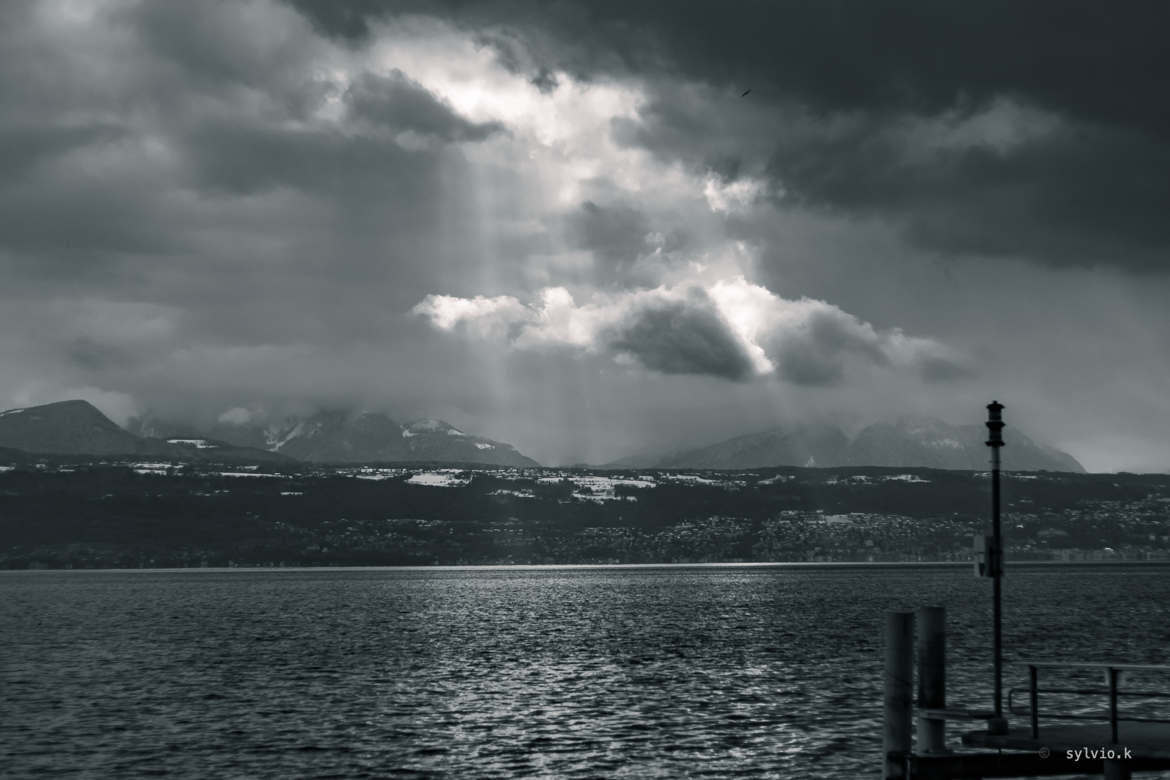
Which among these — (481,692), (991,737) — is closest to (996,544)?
(991,737)

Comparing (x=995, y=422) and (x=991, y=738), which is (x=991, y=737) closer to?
(x=991, y=738)

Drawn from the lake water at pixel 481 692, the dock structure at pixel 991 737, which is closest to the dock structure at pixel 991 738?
the dock structure at pixel 991 737

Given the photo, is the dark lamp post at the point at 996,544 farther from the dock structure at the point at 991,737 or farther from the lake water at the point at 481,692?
the lake water at the point at 481,692

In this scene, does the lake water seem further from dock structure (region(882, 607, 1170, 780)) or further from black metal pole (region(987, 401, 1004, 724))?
dock structure (region(882, 607, 1170, 780))

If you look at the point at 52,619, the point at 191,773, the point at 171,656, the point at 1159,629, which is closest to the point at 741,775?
the point at 191,773

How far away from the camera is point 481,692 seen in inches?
2594

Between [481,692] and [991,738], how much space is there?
40.7 meters

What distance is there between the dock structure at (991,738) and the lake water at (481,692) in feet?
32.8

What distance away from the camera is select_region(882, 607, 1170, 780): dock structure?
27.8 meters

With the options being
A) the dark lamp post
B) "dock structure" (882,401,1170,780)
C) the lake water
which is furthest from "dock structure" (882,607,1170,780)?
the lake water

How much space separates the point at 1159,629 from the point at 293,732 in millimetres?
93170

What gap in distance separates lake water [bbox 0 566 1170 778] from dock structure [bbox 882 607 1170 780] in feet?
32.8

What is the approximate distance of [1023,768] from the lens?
28.3m

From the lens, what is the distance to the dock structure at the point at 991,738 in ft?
91.0
